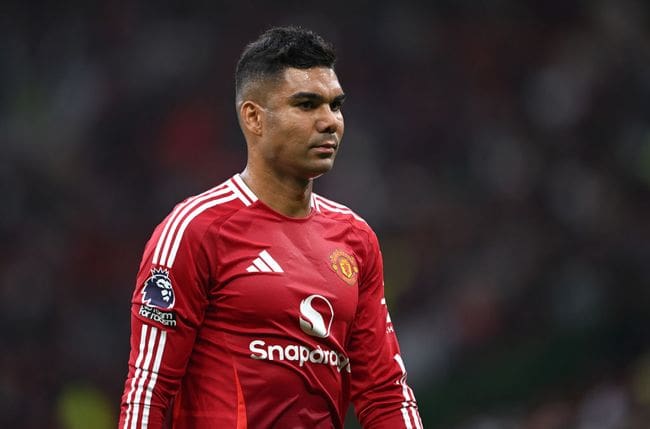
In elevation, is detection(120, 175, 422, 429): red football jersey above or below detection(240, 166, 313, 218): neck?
below

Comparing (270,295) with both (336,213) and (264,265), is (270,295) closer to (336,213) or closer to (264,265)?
(264,265)

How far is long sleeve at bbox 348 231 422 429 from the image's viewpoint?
299 centimetres

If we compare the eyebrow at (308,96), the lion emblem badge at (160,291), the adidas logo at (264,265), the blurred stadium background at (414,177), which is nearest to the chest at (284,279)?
the adidas logo at (264,265)

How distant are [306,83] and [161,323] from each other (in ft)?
2.42

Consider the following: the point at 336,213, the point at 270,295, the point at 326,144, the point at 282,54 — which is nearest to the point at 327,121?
the point at 326,144

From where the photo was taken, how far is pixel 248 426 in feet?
8.79

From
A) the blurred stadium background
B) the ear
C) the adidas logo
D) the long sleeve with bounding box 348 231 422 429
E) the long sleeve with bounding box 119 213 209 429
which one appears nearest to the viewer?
the long sleeve with bounding box 119 213 209 429

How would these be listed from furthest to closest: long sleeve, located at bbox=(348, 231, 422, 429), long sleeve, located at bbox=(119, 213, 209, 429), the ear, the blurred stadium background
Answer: the blurred stadium background < long sleeve, located at bbox=(348, 231, 422, 429) < the ear < long sleeve, located at bbox=(119, 213, 209, 429)

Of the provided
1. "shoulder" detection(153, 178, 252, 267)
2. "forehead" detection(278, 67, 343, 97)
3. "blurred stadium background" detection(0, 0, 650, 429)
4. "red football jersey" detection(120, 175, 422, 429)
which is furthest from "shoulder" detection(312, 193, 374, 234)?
"blurred stadium background" detection(0, 0, 650, 429)

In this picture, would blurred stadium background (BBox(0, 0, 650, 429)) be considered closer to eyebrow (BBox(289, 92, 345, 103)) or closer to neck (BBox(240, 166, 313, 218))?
neck (BBox(240, 166, 313, 218))

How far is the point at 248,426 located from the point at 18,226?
5.18 metres

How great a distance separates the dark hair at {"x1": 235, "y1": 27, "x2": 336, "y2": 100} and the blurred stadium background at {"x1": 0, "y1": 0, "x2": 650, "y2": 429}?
14.5 feet

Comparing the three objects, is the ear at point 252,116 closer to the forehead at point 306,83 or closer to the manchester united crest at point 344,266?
the forehead at point 306,83

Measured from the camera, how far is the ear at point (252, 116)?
2875 millimetres
